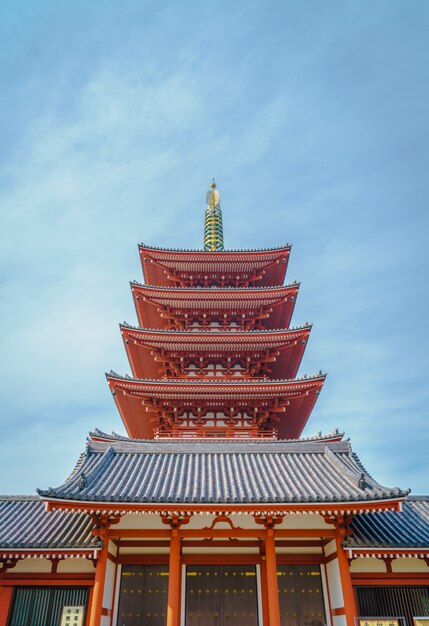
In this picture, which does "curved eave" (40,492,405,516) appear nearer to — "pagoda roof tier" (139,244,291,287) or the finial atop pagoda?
"pagoda roof tier" (139,244,291,287)

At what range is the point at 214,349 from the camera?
62.8 feet

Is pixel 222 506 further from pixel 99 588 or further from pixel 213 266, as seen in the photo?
pixel 213 266

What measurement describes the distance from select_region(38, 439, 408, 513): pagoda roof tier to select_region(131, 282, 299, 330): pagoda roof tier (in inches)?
280

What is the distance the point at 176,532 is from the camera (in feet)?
36.2

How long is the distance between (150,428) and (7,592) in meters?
9.91

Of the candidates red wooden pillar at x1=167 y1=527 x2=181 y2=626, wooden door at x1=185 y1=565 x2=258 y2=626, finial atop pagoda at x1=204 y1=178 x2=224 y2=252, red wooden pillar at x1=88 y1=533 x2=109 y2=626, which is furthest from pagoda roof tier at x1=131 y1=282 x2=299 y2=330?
red wooden pillar at x1=88 y1=533 x2=109 y2=626

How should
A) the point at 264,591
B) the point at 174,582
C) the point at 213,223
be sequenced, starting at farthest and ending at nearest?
the point at 213,223
the point at 264,591
the point at 174,582

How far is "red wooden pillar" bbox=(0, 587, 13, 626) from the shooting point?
36.0 feet

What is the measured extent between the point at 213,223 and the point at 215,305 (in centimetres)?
851

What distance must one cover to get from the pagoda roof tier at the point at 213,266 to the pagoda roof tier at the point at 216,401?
6527 millimetres

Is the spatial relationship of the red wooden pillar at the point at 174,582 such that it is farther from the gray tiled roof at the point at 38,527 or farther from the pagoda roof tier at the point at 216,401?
the pagoda roof tier at the point at 216,401

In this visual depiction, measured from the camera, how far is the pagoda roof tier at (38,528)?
35.2ft

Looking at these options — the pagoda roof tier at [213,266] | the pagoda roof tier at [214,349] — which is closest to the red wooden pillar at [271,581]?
the pagoda roof tier at [214,349]

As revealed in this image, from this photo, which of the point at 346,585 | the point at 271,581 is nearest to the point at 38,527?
the point at 271,581
